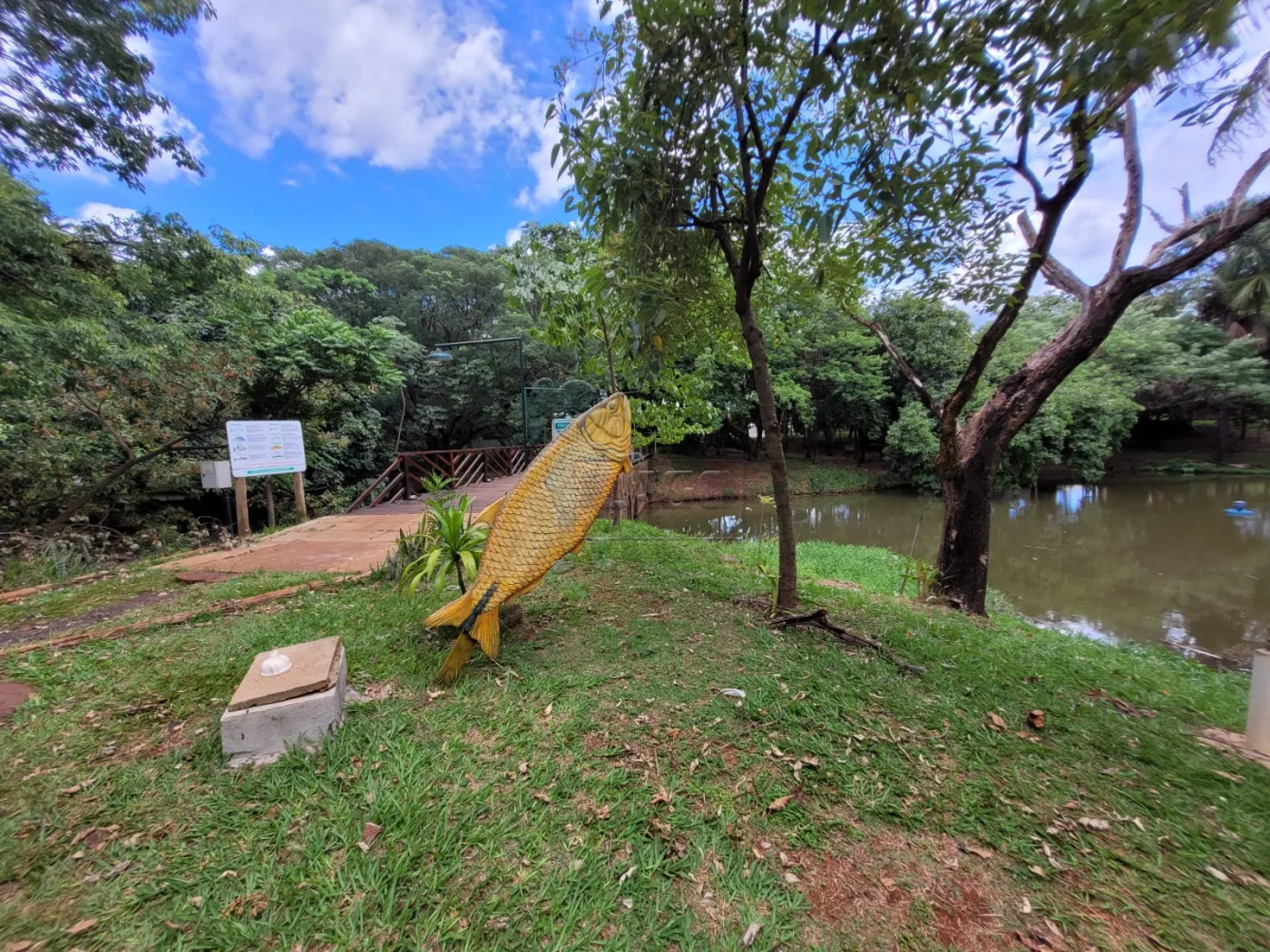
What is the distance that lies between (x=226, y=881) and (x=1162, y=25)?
11.8ft

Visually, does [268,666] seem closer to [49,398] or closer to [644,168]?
[644,168]

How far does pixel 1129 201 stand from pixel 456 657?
609 centimetres

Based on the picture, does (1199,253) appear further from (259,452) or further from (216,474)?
(216,474)

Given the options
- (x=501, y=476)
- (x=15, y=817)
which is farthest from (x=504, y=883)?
(x=501, y=476)

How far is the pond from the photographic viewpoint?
6586 millimetres

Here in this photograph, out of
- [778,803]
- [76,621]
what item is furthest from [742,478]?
[778,803]

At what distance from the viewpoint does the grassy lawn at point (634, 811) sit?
4.20 feet

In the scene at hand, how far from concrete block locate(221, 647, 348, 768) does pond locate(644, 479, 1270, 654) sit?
7.98 metres

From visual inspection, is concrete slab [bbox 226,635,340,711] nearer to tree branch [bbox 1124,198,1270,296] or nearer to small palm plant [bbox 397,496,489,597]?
small palm plant [bbox 397,496,489,597]

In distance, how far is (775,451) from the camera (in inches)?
121

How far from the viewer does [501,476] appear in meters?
14.2

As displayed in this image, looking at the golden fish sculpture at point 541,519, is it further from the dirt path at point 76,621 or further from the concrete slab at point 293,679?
the dirt path at point 76,621

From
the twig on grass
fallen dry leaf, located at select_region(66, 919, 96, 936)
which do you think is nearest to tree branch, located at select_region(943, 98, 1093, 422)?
the twig on grass

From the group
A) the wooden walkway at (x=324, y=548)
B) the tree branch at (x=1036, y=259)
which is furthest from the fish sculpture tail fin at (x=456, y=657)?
the tree branch at (x=1036, y=259)
